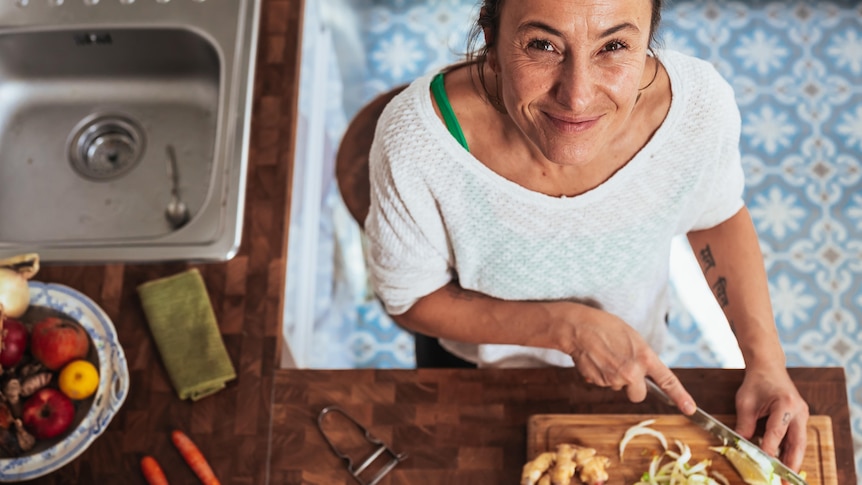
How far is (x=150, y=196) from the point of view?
1.44 m

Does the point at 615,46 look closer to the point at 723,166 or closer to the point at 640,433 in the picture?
the point at 723,166

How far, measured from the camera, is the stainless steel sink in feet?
4.58

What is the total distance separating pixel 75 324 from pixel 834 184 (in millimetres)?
1862

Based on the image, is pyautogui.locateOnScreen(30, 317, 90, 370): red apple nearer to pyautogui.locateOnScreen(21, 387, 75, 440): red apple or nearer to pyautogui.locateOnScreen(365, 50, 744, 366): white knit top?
pyautogui.locateOnScreen(21, 387, 75, 440): red apple

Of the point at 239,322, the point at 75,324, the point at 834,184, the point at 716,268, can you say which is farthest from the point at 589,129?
the point at 834,184

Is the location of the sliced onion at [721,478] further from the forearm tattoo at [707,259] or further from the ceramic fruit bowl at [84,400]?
the ceramic fruit bowl at [84,400]

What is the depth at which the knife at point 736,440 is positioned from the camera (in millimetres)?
967

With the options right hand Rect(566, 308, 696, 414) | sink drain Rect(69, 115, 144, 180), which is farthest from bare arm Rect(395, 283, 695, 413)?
sink drain Rect(69, 115, 144, 180)

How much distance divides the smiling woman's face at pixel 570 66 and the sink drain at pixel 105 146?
89cm

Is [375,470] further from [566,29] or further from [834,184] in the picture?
[834,184]

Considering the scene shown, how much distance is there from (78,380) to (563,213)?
676 mm

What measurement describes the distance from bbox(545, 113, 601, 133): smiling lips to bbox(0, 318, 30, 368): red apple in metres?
0.76

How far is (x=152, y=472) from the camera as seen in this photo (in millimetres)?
1069

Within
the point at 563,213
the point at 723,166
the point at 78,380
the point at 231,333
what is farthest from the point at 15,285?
the point at 723,166
